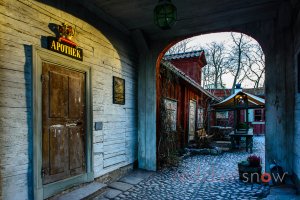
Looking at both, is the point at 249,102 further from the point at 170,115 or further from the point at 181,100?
the point at 170,115

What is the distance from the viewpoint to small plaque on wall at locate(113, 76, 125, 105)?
18.1 ft

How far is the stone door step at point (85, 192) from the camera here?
12.9ft

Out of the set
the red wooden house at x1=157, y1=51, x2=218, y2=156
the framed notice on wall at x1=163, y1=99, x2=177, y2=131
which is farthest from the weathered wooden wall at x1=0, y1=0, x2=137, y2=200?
the framed notice on wall at x1=163, y1=99, x2=177, y2=131

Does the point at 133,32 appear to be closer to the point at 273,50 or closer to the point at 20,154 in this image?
the point at 273,50

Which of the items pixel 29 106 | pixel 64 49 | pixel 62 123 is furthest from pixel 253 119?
pixel 29 106

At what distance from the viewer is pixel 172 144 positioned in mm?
7355

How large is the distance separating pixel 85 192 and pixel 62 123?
1.25 meters

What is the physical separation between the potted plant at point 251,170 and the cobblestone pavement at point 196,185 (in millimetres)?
178

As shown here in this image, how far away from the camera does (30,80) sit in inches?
136

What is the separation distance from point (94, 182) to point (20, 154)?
1771 millimetres

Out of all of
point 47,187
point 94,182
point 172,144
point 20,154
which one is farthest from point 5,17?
point 172,144

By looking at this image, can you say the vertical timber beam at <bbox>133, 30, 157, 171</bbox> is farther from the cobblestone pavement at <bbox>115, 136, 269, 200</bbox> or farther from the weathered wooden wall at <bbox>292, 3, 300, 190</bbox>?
the weathered wooden wall at <bbox>292, 3, 300, 190</bbox>

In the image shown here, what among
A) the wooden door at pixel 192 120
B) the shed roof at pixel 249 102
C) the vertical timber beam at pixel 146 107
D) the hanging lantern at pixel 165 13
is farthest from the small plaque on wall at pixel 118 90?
the shed roof at pixel 249 102

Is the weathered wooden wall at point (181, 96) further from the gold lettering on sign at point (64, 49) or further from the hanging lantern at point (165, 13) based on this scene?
the hanging lantern at point (165, 13)
